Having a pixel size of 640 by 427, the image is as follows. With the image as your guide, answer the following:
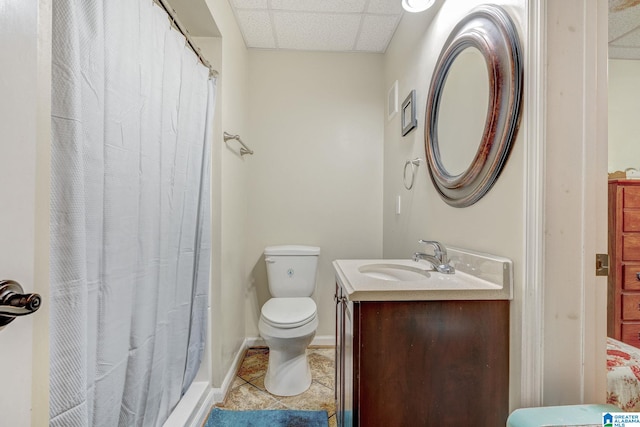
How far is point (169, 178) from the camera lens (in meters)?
1.11

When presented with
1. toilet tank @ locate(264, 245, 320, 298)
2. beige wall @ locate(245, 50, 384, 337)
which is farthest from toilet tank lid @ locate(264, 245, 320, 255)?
beige wall @ locate(245, 50, 384, 337)

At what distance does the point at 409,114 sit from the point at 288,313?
4.64 feet

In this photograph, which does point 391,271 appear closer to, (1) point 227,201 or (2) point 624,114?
(1) point 227,201

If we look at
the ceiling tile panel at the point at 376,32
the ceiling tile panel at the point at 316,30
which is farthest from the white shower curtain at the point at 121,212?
the ceiling tile panel at the point at 376,32

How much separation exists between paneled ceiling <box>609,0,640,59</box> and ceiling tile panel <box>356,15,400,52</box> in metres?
1.20

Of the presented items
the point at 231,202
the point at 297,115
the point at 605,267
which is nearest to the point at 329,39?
the point at 297,115

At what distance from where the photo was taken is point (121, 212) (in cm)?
83

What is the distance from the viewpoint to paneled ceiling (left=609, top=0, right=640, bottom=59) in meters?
1.60

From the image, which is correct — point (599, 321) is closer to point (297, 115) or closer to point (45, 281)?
point (45, 281)

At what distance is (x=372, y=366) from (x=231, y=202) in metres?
1.35

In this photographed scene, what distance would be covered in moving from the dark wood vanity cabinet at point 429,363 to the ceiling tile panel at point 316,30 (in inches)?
75.6

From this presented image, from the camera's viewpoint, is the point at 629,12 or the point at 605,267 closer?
the point at 605,267

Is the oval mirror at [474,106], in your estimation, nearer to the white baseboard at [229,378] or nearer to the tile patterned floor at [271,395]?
the tile patterned floor at [271,395]

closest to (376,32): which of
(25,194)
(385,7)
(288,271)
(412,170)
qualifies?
(385,7)
